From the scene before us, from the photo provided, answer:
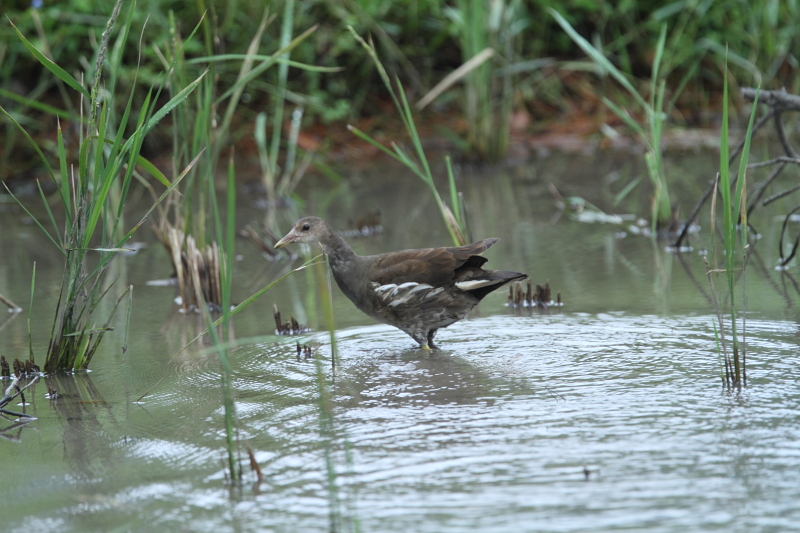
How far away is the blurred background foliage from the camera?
379 inches

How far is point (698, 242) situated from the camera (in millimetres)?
5977

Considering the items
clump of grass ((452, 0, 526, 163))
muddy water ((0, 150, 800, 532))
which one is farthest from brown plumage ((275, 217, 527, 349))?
clump of grass ((452, 0, 526, 163))

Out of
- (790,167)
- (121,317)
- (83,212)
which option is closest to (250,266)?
(121,317)

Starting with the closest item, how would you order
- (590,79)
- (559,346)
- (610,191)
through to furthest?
(559,346), (610,191), (590,79)

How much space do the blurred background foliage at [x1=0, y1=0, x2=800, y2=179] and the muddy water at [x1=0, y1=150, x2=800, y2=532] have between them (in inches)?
196

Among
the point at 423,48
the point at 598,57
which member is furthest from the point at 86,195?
the point at 423,48

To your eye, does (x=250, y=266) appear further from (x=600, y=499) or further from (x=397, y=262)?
(x=600, y=499)

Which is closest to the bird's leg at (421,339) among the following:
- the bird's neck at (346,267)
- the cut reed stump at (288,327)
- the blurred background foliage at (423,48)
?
the bird's neck at (346,267)

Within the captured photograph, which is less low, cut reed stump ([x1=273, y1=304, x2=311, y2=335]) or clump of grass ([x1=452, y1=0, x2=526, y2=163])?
clump of grass ([x1=452, y1=0, x2=526, y2=163])

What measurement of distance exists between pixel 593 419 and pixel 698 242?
329 centimetres

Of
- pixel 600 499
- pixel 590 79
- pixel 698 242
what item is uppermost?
pixel 590 79

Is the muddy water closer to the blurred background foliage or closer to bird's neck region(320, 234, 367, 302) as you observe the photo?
bird's neck region(320, 234, 367, 302)

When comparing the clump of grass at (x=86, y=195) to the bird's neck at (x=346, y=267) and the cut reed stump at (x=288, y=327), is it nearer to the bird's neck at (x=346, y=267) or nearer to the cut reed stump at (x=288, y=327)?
the cut reed stump at (x=288, y=327)

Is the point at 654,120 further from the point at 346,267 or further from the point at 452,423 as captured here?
the point at 452,423
